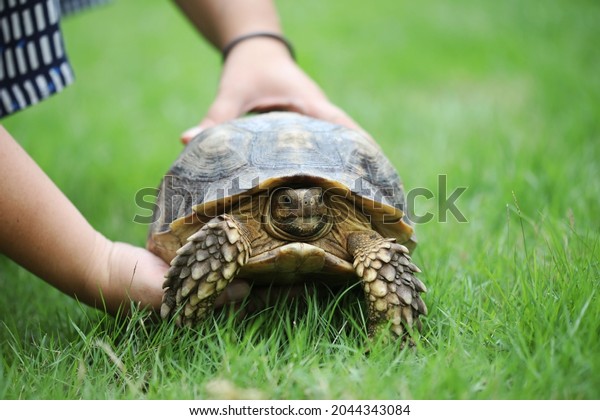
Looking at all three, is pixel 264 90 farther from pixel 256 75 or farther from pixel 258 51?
pixel 258 51

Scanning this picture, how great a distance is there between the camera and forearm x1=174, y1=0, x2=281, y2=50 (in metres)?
2.93

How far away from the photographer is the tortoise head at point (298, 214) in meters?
1.84

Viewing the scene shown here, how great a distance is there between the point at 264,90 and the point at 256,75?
0.27ft

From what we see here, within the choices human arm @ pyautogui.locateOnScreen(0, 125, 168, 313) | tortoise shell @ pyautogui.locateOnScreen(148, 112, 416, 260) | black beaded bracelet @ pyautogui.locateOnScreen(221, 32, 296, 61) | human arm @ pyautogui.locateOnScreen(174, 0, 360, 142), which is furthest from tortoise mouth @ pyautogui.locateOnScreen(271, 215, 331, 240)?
black beaded bracelet @ pyautogui.locateOnScreen(221, 32, 296, 61)

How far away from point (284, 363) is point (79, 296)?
2.64ft

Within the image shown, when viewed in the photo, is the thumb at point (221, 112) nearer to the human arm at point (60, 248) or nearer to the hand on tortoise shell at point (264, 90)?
the hand on tortoise shell at point (264, 90)

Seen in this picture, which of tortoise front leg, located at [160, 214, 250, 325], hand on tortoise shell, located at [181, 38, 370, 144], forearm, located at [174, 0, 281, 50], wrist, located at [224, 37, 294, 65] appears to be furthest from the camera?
forearm, located at [174, 0, 281, 50]

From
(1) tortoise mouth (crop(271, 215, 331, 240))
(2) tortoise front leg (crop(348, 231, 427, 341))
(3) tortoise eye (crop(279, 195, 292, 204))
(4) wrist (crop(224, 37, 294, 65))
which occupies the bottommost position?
(2) tortoise front leg (crop(348, 231, 427, 341))

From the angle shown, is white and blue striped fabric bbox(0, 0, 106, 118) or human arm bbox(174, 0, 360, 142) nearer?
white and blue striped fabric bbox(0, 0, 106, 118)

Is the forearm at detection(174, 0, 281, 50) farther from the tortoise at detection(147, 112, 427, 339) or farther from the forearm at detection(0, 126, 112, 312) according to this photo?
→ the forearm at detection(0, 126, 112, 312)

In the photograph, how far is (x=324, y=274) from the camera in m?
1.90

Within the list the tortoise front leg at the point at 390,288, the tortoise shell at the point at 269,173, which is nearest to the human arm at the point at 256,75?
the tortoise shell at the point at 269,173

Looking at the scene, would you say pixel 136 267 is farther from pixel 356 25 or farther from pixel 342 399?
pixel 356 25

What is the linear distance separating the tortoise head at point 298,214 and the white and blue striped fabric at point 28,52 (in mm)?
1191
